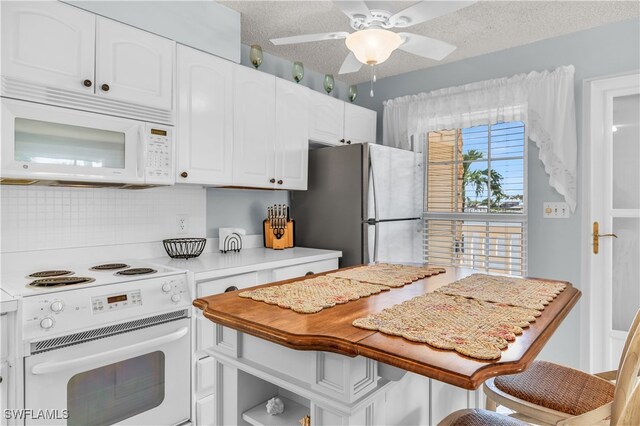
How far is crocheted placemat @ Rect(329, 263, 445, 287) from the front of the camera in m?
1.67

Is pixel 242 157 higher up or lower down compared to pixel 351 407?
higher up

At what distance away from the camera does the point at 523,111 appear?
3.03 m

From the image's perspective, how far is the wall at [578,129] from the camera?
2725 mm

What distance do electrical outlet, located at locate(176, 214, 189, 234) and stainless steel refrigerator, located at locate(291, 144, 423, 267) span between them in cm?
99

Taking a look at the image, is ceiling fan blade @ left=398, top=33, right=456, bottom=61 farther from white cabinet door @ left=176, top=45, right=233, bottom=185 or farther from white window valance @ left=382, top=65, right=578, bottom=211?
white window valance @ left=382, top=65, right=578, bottom=211

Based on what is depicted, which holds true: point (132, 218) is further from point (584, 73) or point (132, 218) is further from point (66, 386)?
point (584, 73)

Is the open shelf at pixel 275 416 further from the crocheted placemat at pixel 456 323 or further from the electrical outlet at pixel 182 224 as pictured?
the electrical outlet at pixel 182 224

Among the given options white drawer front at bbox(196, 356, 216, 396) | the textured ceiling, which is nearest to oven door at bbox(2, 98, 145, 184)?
white drawer front at bbox(196, 356, 216, 396)

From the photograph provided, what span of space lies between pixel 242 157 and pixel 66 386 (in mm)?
1615

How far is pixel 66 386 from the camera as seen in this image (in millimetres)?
1618

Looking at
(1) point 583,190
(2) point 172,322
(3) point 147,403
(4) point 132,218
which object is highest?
(1) point 583,190

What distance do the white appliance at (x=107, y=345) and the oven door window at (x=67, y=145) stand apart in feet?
1.83

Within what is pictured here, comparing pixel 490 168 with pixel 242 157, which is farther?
pixel 490 168

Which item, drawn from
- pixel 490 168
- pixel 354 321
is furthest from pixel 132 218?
pixel 490 168
